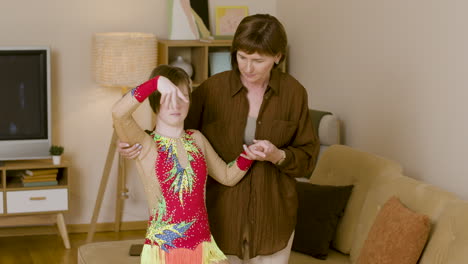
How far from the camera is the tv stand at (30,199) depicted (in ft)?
15.8

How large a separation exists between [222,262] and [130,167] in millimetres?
3156

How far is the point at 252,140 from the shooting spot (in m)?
2.51

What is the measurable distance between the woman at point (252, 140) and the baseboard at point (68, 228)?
9.82ft

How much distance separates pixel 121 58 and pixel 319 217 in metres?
1.93

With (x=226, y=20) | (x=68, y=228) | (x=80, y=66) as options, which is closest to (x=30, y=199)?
(x=68, y=228)

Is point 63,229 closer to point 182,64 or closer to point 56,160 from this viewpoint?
point 56,160

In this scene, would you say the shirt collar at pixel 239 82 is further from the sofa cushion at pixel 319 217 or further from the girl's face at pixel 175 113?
the sofa cushion at pixel 319 217

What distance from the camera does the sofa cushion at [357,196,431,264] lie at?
2.78 m

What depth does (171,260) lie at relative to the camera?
2.27 meters

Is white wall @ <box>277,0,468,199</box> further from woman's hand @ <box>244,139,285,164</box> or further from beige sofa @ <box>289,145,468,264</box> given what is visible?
woman's hand @ <box>244,139,285,164</box>

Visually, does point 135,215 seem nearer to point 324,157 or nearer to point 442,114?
point 324,157

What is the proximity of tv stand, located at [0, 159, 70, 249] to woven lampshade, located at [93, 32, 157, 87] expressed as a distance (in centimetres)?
67

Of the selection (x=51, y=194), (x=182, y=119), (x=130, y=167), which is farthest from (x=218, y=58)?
(x=182, y=119)

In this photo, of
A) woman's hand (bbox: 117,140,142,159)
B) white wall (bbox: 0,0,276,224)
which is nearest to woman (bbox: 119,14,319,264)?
woman's hand (bbox: 117,140,142,159)
